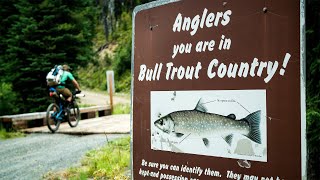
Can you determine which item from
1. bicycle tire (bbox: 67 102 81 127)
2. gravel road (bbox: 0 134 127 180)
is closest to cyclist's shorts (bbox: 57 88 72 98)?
bicycle tire (bbox: 67 102 81 127)

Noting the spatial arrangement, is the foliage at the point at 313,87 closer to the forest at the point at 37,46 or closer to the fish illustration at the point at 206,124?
the fish illustration at the point at 206,124

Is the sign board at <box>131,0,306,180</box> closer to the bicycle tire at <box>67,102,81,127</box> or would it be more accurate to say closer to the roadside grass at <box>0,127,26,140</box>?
the roadside grass at <box>0,127,26,140</box>

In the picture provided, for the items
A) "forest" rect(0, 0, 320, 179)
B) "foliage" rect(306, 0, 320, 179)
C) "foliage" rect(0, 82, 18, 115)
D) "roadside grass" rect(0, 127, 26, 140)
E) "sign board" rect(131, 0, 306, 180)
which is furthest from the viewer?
"forest" rect(0, 0, 320, 179)

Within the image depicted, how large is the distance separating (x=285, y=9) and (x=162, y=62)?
2.69ft

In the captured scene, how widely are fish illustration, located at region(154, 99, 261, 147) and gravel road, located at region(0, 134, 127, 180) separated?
3346mm

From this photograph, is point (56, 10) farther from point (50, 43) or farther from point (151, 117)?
point (151, 117)

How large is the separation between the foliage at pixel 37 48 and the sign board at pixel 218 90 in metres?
11.2

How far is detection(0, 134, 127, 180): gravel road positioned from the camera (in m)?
5.22

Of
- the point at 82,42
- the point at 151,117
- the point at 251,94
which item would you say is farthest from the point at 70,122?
the point at 251,94

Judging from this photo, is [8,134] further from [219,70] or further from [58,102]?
[219,70]

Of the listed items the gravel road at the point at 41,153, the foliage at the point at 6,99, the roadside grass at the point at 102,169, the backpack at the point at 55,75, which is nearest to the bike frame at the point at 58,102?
the backpack at the point at 55,75

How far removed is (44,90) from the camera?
13.1 metres

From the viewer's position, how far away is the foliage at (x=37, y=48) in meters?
12.8

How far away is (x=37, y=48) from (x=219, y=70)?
40.2ft
